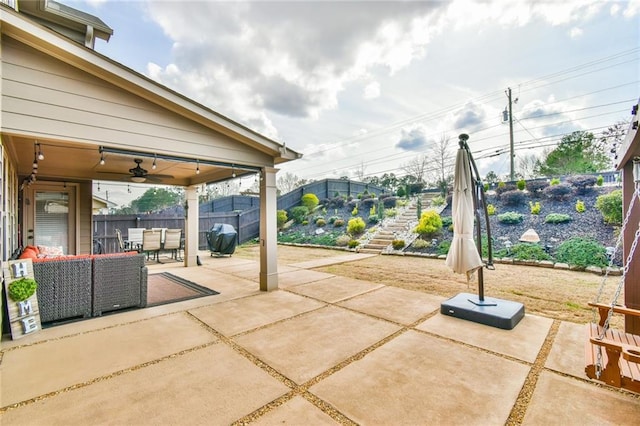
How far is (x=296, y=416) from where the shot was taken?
5.93 ft

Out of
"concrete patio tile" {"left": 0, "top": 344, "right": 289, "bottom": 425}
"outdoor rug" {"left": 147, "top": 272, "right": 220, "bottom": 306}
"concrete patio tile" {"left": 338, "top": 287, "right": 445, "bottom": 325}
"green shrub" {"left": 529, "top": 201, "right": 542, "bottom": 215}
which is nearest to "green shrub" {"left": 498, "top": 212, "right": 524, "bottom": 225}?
"green shrub" {"left": 529, "top": 201, "right": 542, "bottom": 215}

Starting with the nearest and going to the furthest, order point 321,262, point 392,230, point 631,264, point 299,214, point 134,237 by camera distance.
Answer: point 631,264, point 321,262, point 134,237, point 392,230, point 299,214

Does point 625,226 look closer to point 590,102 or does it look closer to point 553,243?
point 553,243

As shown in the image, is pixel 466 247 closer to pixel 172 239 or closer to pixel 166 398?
pixel 166 398

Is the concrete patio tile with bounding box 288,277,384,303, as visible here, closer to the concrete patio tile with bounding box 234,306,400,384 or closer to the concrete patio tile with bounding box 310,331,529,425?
the concrete patio tile with bounding box 234,306,400,384

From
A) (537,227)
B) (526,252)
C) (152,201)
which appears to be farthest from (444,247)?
(152,201)

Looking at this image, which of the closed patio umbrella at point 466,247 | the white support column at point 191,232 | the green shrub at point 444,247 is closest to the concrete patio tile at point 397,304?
the closed patio umbrella at point 466,247

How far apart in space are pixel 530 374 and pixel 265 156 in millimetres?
4693

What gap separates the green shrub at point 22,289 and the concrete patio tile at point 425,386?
3501mm

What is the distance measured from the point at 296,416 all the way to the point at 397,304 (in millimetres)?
2763

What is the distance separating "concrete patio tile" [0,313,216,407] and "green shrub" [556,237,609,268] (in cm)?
799

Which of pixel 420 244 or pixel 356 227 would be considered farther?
pixel 356 227

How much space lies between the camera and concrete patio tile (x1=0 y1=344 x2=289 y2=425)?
179cm

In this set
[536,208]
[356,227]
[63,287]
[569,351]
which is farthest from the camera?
[356,227]
